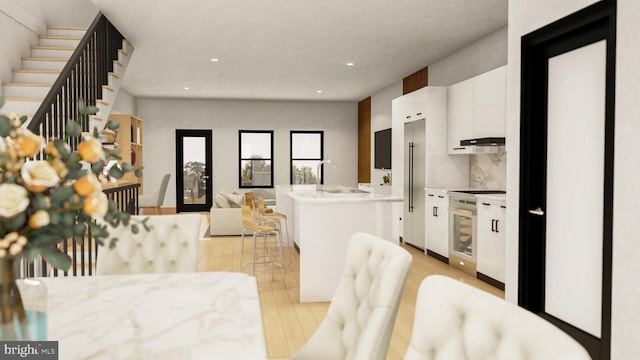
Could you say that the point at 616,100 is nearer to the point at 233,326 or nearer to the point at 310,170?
the point at 233,326

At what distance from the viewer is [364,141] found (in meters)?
11.4

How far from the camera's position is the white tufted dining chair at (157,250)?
2404 mm

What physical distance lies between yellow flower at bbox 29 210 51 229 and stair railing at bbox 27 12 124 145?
9.37 ft

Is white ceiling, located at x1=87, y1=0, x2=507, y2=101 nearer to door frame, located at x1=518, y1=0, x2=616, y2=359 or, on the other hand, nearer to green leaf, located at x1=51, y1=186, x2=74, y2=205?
door frame, located at x1=518, y1=0, x2=616, y2=359

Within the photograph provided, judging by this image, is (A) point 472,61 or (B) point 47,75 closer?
(B) point 47,75

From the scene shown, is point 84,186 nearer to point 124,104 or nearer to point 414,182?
point 414,182

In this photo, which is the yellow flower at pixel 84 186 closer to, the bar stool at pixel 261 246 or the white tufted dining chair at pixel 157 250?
the white tufted dining chair at pixel 157 250

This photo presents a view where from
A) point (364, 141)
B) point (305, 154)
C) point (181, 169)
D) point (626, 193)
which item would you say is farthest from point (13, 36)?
point (364, 141)

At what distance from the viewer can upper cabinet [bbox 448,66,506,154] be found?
16.4 feet

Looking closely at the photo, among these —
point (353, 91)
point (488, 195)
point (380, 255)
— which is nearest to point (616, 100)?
point (380, 255)

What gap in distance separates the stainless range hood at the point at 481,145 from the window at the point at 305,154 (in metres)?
6.35

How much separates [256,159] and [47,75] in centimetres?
655

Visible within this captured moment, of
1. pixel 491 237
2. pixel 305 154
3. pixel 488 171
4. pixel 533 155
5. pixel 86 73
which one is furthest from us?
pixel 305 154

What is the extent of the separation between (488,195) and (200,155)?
325 inches
